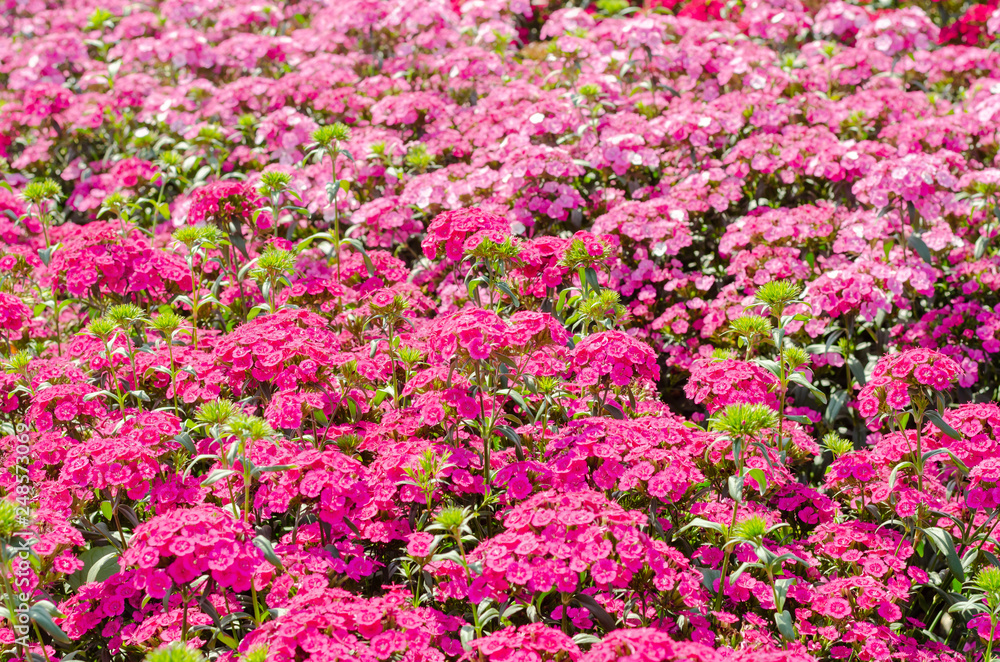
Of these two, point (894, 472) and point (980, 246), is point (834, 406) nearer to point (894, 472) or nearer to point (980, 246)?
point (894, 472)

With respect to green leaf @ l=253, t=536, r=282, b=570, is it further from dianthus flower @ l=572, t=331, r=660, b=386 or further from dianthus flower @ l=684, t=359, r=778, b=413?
dianthus flower @ l=684, t=359, r=778, b=413

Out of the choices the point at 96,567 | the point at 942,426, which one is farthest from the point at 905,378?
the point at 96,567

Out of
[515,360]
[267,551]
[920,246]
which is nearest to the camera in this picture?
[267,551]

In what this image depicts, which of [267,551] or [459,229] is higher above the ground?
[459,229]

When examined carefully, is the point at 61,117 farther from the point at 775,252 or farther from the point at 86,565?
the point at 775,252

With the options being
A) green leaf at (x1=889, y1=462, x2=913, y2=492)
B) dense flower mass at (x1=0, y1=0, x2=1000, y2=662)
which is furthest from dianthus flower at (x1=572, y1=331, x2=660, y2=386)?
green leaf at (x1=889, y1=462, x2=913, y2=492)

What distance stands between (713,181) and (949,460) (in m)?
2.35

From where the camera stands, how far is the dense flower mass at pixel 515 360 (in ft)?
9.92

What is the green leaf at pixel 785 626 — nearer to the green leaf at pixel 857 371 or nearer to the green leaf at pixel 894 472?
the green leaf at pixel 894 472

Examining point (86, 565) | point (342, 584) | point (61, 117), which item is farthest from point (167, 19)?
point (342, 584)

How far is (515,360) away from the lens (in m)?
3.50

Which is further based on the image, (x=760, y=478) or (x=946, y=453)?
(x=946, y=453)

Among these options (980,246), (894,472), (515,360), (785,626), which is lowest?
(785,626)

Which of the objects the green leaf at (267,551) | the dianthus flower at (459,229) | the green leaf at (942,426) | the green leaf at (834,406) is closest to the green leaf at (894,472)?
the green leaf at (942,426)
